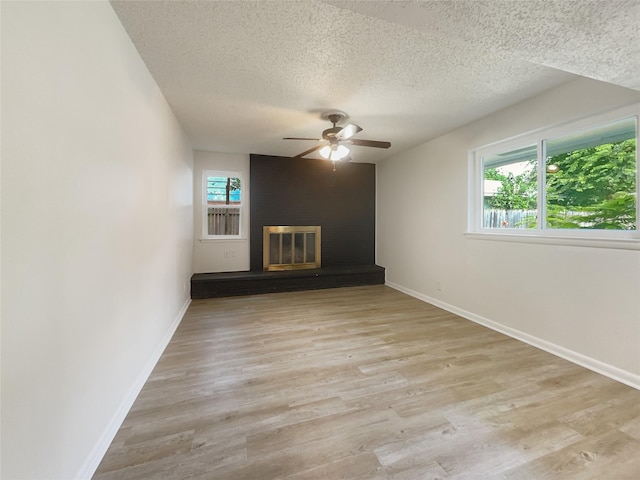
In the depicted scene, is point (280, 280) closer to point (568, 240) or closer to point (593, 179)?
point (568, 240)

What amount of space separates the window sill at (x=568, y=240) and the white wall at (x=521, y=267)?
4 centimetres

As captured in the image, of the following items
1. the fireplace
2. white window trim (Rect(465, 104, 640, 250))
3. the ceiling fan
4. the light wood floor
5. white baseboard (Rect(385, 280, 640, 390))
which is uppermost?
the ceiling fan

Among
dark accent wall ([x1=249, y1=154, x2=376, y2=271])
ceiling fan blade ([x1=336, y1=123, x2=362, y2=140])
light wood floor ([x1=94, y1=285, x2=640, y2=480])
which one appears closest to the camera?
light wood floor ([x1=94, y1=285, x2=640, y2=480])

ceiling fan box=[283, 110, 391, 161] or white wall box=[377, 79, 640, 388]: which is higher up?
ceiling fan box=[283, 110, 391, 161]

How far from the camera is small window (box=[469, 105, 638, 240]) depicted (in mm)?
1970

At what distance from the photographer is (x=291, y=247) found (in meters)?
4.91

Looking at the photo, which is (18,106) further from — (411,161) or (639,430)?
(411,161)

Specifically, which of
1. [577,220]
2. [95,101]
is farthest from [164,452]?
[577,220]

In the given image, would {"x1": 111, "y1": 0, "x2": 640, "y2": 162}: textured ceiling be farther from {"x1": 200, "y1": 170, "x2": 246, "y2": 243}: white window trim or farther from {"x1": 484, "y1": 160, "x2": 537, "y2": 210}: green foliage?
{"x1": 200, "y1": 170, "x2": 246, "y2": 243}: white window trim

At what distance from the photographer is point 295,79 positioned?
6.97ft

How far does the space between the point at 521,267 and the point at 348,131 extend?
7.29 ft

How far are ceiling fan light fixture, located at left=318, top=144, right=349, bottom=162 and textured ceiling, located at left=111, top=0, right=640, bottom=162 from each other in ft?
1.12

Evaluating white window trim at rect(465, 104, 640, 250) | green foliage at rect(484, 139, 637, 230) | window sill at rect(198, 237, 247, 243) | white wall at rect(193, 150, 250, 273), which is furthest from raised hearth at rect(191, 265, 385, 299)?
green foliage at rect(484, 139, 637, 230)

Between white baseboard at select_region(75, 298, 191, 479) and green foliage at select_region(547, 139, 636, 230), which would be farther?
green foliage at select_region(547, 139, 636, 230)
